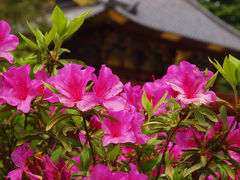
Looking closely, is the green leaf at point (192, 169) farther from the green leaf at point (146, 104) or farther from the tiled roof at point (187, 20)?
the tiled roof at point (187, 20)

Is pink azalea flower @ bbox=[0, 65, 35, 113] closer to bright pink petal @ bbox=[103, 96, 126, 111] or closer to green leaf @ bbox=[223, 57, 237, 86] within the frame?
bright pink petal @ bbox=[103, 96, 126, 111]

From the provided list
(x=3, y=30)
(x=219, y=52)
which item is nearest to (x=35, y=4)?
(x=219, y=52)

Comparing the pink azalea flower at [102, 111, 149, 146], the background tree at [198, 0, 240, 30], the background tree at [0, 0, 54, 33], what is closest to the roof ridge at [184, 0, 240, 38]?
the background tree at [0, 0, 54, 33]

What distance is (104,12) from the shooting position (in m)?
3.57

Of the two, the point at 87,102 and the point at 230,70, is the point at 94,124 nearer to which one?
the point at 87,102

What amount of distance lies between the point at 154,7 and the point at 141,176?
657 centimetres

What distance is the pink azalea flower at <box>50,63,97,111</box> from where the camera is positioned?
1.56 feet

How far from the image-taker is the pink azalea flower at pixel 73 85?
475 mm

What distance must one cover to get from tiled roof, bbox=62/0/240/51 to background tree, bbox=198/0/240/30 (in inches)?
338

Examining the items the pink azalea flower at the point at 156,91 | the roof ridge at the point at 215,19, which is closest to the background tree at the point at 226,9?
the roof ridge at the point at 215,19

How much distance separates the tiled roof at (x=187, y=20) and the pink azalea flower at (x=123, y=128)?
5135 mm

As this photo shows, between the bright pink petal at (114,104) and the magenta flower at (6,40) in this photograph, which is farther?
the magenta flower at (6,40)

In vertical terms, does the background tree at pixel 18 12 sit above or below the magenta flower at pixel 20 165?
below

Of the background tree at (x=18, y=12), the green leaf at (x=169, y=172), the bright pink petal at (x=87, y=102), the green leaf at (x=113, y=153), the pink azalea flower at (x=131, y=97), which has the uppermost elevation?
the bright pink petal at (x=87, y=102)
